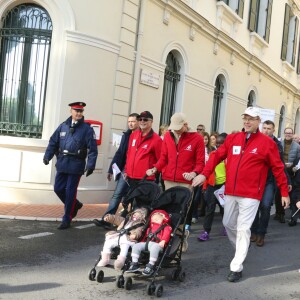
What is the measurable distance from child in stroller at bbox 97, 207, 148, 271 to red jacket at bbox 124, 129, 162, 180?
1.98 metres

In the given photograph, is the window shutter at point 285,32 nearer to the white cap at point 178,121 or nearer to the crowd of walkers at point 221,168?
the crowd of walkers at point 221,168

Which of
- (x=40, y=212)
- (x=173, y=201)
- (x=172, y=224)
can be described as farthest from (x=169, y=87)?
(x=172, y=224)

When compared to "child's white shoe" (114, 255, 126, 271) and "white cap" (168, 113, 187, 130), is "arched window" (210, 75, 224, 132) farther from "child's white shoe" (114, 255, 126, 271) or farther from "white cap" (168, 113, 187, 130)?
"child's white shoe" (114, 255, 126, 271)

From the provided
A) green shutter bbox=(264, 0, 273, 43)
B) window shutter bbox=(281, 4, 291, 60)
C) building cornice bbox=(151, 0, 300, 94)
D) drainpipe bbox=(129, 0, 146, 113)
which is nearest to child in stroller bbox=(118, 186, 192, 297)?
drainpipe bbox=(129, 0, 146, 113)

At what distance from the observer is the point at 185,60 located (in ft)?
42.4

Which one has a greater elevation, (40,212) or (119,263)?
(119,263)

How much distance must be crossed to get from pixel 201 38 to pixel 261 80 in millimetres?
6010

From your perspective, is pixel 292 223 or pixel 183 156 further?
pixel 292 223

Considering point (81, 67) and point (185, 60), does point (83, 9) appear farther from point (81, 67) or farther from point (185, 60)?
point (185, 60)

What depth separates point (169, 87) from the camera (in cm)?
1271

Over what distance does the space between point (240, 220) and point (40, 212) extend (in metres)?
4.23

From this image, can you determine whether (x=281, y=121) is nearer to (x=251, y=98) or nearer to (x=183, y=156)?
(x=251, y=98)

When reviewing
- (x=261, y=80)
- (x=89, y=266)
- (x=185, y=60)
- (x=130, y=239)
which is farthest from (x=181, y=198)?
(x=261, y=80)

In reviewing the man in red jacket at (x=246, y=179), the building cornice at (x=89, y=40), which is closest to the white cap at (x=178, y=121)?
the man in red jacket at (x=246, y=179)
